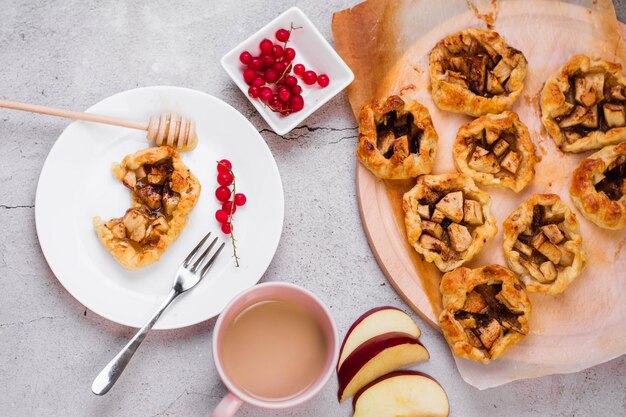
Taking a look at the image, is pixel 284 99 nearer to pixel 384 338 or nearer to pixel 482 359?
pixel 384 338

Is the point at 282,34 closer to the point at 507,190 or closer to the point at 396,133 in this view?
the point at 396,133

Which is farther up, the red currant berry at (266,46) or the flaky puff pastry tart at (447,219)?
the red currant berry at (266,46)

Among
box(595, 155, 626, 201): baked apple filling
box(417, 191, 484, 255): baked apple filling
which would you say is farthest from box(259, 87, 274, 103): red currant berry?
box(595, 155, 626, 201): baked apple filling

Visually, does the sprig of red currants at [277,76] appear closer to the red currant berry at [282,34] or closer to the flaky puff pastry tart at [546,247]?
the red currant berry at [282,34]

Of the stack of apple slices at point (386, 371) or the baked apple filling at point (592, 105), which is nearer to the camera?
the stack of apple slices at point (386, 371)

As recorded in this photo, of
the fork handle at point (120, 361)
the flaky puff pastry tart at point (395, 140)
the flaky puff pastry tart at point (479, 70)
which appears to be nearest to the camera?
the fork handle at point (120, 361)

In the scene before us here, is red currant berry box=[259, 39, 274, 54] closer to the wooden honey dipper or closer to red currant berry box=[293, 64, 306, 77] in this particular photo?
→ red currant berry box=[293, 64, 306, 77]

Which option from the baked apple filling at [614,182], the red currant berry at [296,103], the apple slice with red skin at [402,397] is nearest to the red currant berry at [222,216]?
the red currant berry at [296,103]
